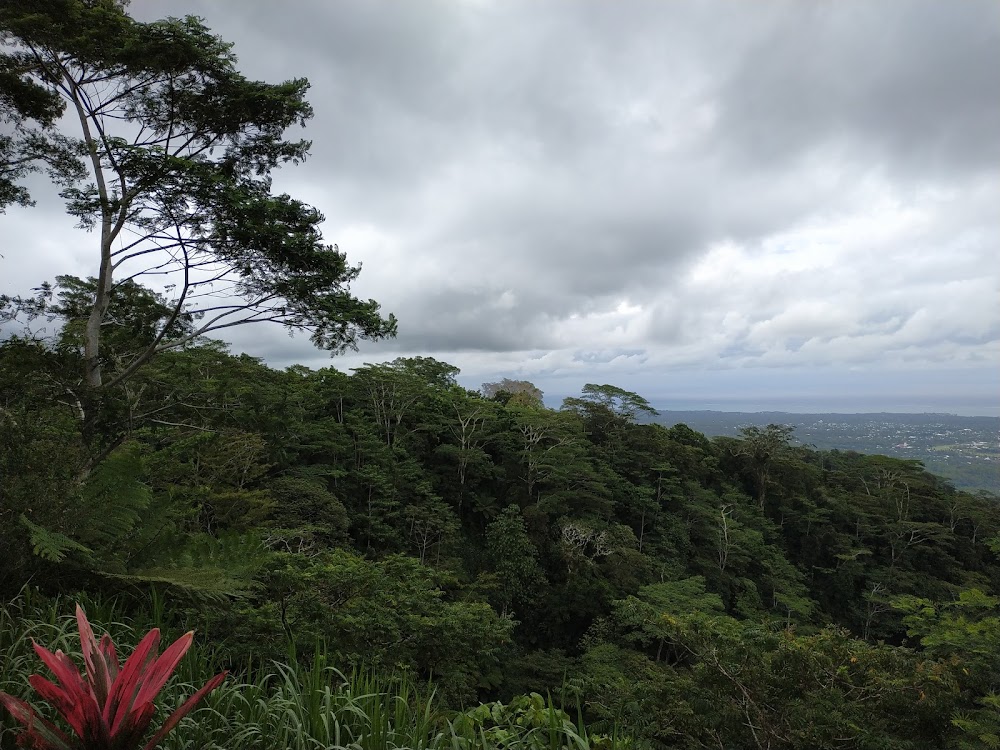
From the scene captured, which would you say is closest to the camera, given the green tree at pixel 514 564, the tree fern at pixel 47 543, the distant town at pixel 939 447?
the tree fern at pixel 47 543

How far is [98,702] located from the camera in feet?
4.19

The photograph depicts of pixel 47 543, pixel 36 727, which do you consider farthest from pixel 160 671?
pixel 47 543

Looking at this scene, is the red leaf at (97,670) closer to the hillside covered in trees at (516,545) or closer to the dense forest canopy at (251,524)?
the dense forest canopy at (251,524)

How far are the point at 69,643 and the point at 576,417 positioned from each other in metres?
19.8

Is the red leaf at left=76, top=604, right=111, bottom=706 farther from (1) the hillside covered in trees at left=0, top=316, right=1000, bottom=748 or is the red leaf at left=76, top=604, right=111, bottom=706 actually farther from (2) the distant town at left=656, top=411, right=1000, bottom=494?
(2) the distant town at left=656, top=411, right=1000, bottom=494

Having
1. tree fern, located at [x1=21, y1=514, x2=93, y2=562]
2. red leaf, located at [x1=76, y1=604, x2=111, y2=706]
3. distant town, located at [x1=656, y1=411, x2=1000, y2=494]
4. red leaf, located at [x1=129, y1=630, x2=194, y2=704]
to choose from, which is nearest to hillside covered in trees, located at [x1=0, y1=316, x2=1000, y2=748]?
tree fern, located at [x1=21, y1=514, x2=93, y2=562]

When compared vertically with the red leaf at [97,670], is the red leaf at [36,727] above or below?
below

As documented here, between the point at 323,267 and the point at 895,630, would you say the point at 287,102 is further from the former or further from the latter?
the point at 895,630

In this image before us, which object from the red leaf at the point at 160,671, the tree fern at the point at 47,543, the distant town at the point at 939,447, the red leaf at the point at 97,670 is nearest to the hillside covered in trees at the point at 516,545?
the tree fern at the point at 47,543

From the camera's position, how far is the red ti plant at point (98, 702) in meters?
1.23

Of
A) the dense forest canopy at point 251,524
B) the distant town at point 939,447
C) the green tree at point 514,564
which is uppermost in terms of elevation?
the dense forest canopy at point 251,524

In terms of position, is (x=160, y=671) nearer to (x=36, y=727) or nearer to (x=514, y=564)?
(x=36, y=727)

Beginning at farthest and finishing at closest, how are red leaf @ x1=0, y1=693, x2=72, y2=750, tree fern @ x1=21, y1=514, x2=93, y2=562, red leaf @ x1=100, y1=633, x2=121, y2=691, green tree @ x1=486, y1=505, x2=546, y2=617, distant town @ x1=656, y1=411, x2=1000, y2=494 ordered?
1. distant town @ x1=656, y1=411, x2=1000, y2=494
2. green tree @ x1=486, y1=505, x2=546, y2=617
3. tree fern @ x1=21, y1=514, x2=93, y2=562
4. red leaf @ x1=100, y1=633, x2=121, y2=691
5. red leaf @ x1=0, y1=693, x2=72, y2=750

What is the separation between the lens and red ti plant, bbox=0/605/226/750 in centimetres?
123
